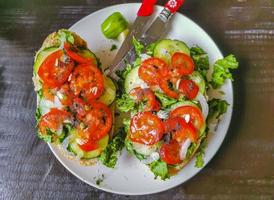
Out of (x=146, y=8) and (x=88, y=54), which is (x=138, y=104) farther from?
(x=146, y=8)

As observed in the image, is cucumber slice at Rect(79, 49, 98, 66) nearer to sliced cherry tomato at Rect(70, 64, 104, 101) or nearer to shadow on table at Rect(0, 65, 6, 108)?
sliced cherry tomato at Rect(70, 64, 104, 101)

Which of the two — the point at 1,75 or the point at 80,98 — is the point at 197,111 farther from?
the point at 1,75

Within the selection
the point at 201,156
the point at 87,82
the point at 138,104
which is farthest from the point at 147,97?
the point at 201,156

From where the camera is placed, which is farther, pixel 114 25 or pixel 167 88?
pixel 114 25

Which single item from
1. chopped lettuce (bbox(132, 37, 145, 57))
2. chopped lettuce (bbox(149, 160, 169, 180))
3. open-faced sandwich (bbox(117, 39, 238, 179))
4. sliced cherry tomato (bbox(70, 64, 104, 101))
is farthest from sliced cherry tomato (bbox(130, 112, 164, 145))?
chopped lettuce (bbox(132, 37, 145, 57))

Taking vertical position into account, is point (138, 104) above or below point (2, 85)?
above

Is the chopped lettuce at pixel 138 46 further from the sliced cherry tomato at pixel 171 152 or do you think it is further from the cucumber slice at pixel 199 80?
the sliced cherry tomato at pixel 171 152
